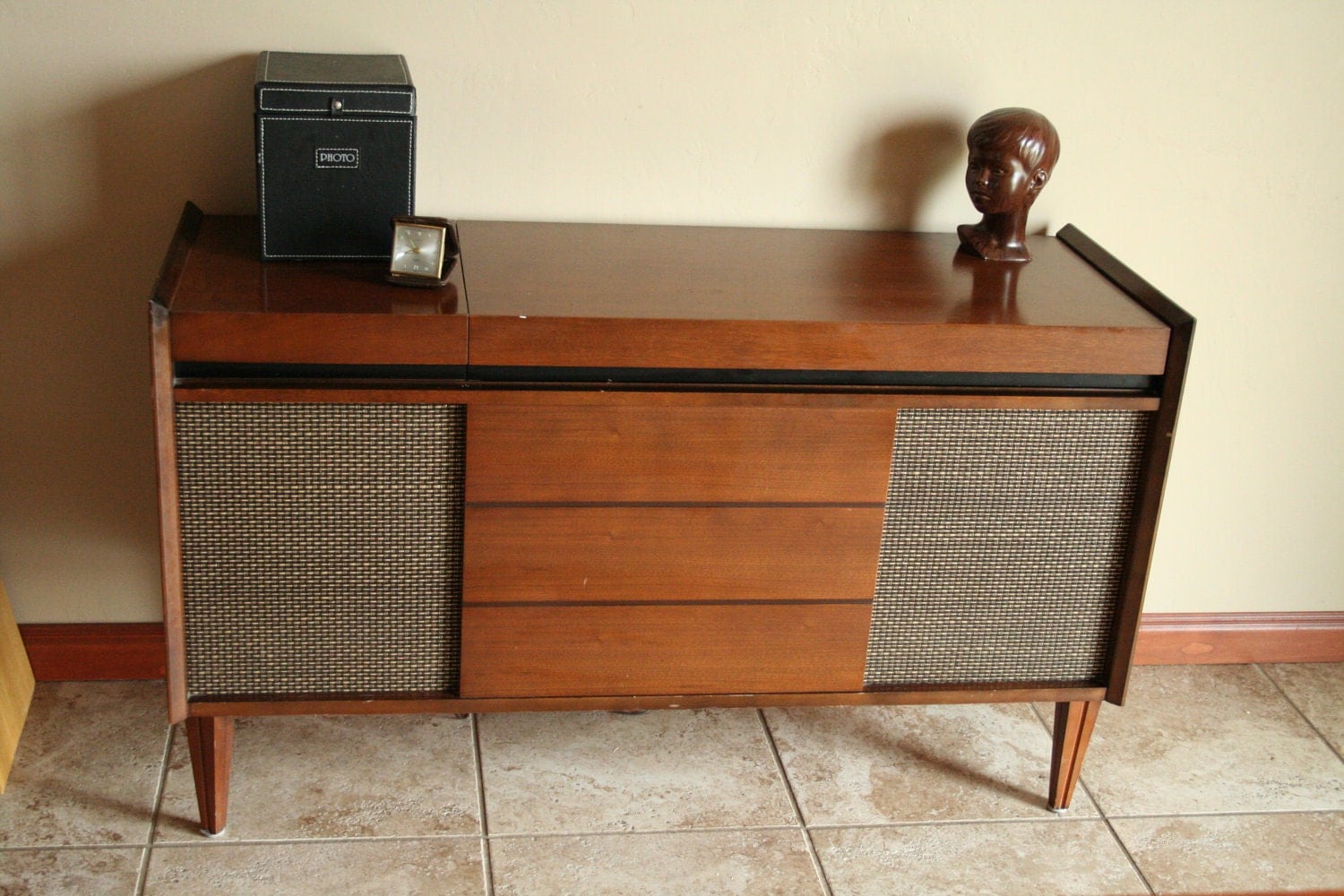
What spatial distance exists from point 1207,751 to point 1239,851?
0.84 feet

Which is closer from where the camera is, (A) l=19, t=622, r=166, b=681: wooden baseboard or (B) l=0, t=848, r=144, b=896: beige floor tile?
(B) l=0, t=848, r=144, b=896: beige floor tile

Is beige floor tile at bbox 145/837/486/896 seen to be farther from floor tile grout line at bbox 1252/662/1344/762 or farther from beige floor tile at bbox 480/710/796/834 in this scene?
floor tile grout line at bbox 1252/662/1344/762

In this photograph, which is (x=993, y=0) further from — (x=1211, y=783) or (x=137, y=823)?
(x=137, y=823)

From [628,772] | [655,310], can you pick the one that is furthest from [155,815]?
[655,310]

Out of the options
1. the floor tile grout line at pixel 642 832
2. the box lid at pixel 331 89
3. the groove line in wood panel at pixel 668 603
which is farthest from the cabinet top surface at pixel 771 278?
the floor tile grout line at pixel 642 832

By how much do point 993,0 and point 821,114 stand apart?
29cm

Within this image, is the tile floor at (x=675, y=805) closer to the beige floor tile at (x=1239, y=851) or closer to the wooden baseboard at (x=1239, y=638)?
the beige floor tile at (x=1239, y=851)

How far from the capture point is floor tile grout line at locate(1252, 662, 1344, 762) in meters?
2.25

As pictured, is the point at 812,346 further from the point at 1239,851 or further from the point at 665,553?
the point at 1239,851

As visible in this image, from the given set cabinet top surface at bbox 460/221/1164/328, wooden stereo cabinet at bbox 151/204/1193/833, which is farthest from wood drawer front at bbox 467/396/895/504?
cabinet top surface at bbox 460/221/1164/328

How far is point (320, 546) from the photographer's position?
5.61ft

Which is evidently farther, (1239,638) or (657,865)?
(1239,638)

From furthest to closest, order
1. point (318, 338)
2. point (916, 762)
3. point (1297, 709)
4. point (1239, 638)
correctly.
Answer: point (1239, 638) < point (1297, 709) < point (916, 762) < point (318, 338)

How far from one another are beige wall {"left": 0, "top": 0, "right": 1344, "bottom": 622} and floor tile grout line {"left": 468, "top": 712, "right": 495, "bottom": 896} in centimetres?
56
